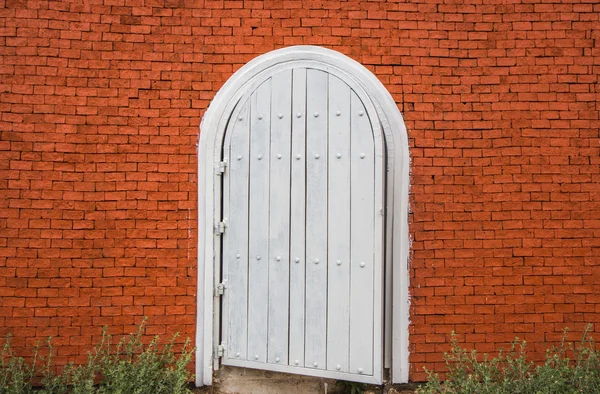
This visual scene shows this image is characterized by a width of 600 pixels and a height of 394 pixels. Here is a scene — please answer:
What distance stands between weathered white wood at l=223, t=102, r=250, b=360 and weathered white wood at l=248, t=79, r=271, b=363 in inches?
1.6

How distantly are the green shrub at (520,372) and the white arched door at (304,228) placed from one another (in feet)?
1.86

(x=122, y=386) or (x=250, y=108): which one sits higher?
(x=250, y=108)

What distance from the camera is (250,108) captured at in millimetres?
4230

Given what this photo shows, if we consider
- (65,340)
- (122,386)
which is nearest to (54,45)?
(65,340)

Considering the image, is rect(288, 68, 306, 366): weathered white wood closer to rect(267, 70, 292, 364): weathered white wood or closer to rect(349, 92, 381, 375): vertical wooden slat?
rect(267, 70, 292, 364): weathered white wood

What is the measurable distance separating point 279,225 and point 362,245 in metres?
0.64

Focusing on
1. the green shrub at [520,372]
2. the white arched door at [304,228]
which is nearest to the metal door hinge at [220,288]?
the white arched door at [304,228]

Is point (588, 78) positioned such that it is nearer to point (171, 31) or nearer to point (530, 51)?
point (530, 51)

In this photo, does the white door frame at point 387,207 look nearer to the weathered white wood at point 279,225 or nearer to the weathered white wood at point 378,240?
the weathered white wood at point 378,240

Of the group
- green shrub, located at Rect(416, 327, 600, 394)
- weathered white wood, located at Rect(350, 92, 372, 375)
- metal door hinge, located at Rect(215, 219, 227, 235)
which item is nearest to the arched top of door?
weathered white wood, located at Rect(350, 92, 372, 375)

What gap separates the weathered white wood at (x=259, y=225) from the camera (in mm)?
4145

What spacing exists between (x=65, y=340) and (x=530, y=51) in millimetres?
4169

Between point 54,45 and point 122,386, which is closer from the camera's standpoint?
point 122,386

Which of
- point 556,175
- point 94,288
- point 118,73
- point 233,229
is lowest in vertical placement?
point 94,288
